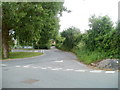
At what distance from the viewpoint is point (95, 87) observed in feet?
15.6

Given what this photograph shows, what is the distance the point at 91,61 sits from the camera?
10977 millimetres

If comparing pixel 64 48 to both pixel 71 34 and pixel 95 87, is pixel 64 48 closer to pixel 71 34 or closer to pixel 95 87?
pixel 71 34

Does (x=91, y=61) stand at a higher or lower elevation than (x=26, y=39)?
lower

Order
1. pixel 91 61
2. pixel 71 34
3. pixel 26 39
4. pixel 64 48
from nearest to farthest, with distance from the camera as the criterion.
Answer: pixel 91 61 → pixel 26 39 → pixel 71 34 → pixel 64 48

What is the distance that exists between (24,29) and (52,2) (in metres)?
3.96

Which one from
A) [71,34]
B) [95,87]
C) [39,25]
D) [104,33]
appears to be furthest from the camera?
[71,34]

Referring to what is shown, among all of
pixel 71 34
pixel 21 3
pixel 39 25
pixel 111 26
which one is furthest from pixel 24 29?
pixel 71 34

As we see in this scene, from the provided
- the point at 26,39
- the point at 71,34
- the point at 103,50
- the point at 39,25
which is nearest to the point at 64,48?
the point at 71,34

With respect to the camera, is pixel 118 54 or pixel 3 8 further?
pixel 3 8

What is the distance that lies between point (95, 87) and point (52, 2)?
37.7ft

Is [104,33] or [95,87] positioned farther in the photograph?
[104,33]

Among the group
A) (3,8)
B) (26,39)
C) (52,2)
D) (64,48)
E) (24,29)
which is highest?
(52,2)

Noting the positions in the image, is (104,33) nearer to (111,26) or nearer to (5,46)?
(111,26)

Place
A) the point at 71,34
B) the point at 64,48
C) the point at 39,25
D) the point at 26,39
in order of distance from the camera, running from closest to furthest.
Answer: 1. the point at 39,25
2. the point at 26,39
3. the point at 71,34
4. the point at 64,48
